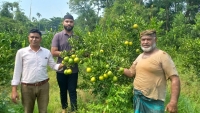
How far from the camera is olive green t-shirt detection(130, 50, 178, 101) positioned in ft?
9.15

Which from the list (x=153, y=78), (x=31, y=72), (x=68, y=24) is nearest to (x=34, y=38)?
(x=31, y=72)

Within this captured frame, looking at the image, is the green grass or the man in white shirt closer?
the man in white shirt

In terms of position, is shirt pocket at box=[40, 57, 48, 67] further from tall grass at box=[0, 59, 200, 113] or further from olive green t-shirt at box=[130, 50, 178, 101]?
olive green t-shirt at box=[130, 50, 178, 101]

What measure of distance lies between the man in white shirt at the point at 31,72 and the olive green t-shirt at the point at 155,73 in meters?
1.56

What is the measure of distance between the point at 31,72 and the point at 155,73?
5.99ft

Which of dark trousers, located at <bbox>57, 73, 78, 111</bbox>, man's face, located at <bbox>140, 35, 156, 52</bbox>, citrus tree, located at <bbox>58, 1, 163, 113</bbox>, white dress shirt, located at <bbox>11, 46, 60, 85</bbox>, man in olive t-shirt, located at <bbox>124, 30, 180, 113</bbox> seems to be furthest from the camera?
dark trousers, located at <bbox>57, 73, 78, 111</bbox>

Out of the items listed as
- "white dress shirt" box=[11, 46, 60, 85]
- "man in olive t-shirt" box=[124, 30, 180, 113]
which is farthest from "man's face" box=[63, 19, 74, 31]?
"man in olive t-shirt" box=[124, 30, 180, 113]

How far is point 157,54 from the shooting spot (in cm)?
288

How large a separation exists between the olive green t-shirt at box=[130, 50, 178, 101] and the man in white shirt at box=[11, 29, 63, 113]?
5.11ft

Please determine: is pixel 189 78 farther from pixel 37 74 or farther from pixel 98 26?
Answer: pixel 37 74

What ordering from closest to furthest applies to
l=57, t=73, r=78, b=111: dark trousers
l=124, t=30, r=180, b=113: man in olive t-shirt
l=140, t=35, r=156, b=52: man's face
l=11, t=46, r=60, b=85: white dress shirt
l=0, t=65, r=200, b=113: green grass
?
l=124, t=30, r=180, b=113: man in olive t-shirt
l=140, t=35, r=156, b=52: man's face
l=11, t=46, r=60, b=85: white dress shirt
l=0, t=65, r=200, b=113: green grass
l=57, t=73, r=78, b=111: dark trousers

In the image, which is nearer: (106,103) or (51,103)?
A: (106,103)

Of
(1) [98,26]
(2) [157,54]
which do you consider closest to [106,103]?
(2) [157,54]

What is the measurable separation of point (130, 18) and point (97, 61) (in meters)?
1.08
